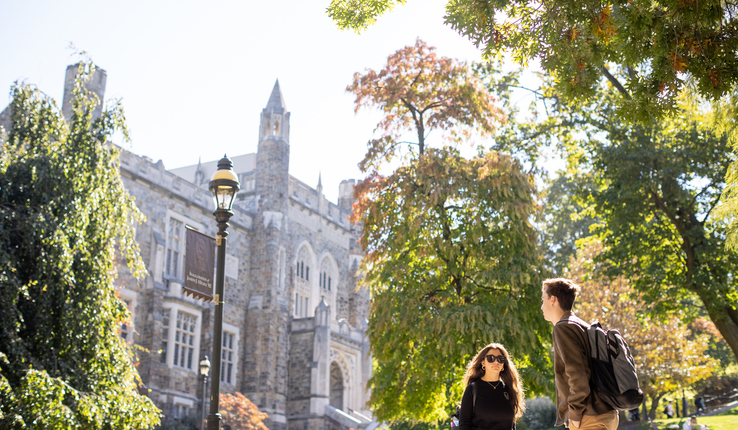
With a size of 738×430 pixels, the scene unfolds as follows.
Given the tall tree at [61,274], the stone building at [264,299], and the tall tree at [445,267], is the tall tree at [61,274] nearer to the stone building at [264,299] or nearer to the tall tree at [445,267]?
the tall tree at [445,267]

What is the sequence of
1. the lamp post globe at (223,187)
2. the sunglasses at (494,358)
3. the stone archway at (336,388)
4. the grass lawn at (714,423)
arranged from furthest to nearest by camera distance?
the stone archway at (336,388), the grass lawn at (714,423), the lamp post globe at (223,187), the sunglasses at (494,358)

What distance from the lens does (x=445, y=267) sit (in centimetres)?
1198

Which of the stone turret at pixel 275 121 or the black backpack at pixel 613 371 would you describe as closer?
the black backpack at pixel 613 371

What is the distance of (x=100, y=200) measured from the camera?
11.8 m

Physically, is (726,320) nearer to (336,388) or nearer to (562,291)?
(562,291)

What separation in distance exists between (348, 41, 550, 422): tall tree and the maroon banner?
4.02 meters

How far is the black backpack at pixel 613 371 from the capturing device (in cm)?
366

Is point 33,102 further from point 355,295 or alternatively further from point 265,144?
point 355,295

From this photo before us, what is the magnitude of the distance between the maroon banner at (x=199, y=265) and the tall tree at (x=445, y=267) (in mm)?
4023

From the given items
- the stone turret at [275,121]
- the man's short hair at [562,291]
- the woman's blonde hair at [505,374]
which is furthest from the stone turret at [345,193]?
the man's short hair at [562,291]

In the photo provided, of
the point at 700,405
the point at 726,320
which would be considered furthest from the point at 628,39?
the point at 700,405

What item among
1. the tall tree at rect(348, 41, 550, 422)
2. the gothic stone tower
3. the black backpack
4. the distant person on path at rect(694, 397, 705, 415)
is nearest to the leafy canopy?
the tall tree at rect(348, 41, 550, 422)

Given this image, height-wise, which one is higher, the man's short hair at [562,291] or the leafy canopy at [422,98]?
the leafy canopy at [422,98]

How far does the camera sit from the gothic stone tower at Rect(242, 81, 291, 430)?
2666cm
